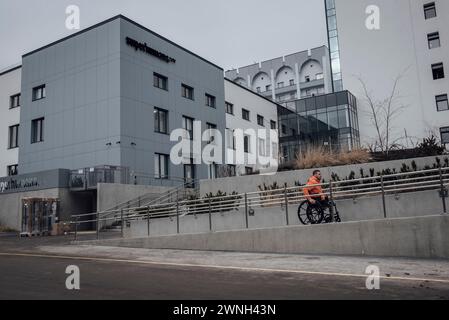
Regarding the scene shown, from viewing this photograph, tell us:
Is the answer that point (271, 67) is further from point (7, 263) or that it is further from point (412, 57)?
point (7, 263)

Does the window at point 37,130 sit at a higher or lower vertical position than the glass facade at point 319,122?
→ lower

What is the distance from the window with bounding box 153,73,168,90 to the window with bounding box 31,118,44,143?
29.9ft

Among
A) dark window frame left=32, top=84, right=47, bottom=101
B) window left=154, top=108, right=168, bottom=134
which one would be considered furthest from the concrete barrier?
dark window frame left=32, top=84, right=47, bottom=101

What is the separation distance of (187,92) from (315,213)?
23.4 meters

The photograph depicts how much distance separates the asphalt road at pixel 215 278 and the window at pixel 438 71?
3327 centimetres

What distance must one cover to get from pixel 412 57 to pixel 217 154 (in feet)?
69.1

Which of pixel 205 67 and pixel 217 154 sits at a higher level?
pixel 205 67

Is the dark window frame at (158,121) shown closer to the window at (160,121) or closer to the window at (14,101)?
the window at (160,121)

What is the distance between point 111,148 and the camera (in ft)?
88.3

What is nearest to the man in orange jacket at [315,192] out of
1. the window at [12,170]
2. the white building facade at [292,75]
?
the window at [12,170]

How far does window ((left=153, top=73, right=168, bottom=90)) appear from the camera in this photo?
3097cm

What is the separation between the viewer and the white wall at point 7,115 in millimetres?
33312
